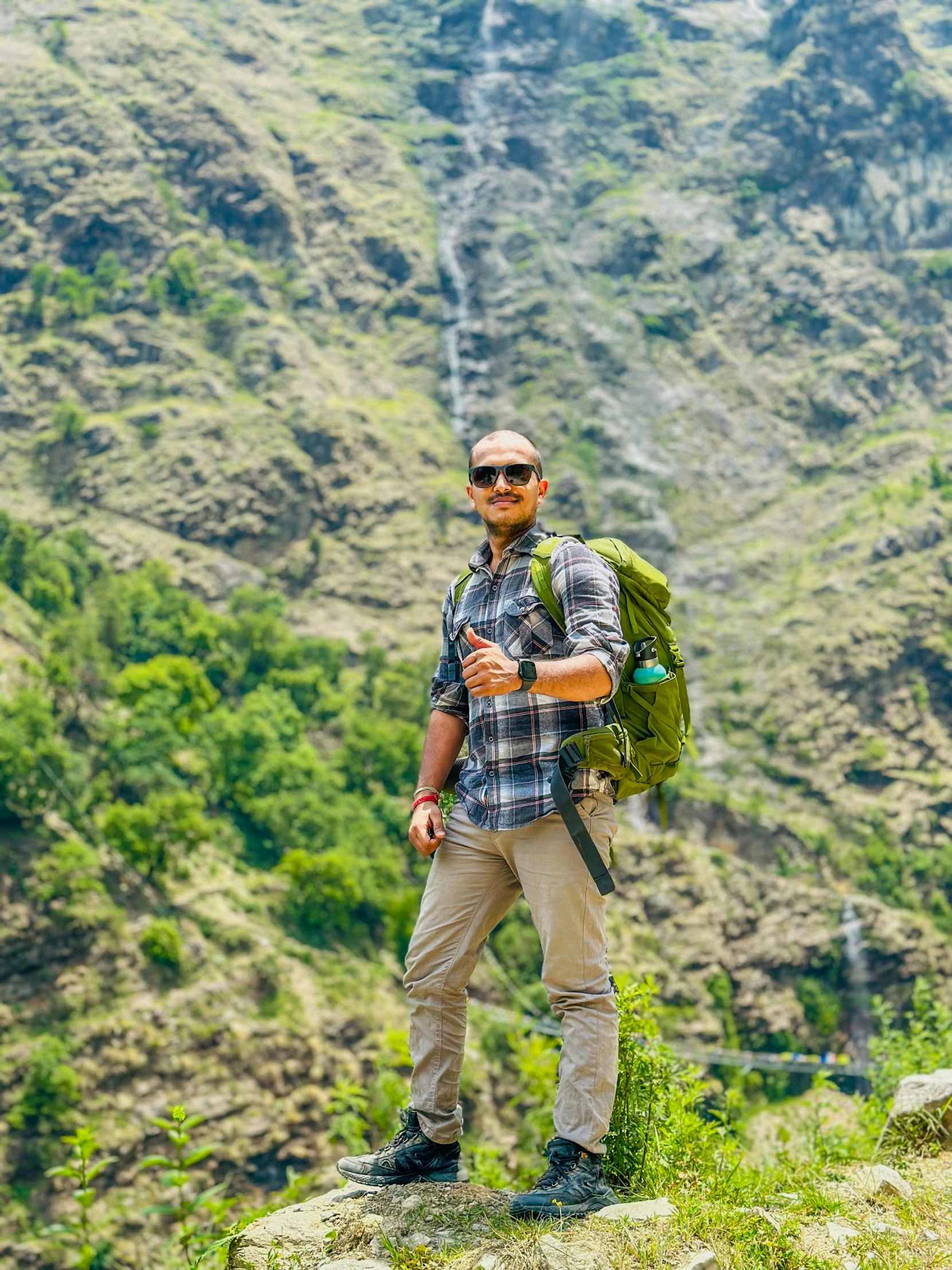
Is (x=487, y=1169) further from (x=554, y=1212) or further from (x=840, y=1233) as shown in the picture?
(x=840, y=1233)

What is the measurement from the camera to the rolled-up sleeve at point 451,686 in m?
4.82

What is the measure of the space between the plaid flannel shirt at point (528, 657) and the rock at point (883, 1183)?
203cm

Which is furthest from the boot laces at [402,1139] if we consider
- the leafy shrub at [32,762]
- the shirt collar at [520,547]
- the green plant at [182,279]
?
the green plant at [182,279]

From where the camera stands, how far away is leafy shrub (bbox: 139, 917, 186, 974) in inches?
1698

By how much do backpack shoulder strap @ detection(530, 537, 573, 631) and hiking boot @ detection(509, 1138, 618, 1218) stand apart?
6.69ft

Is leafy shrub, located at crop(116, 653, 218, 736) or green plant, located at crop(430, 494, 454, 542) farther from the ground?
leafy shrub, located at crop(116, 653, 218, 736)

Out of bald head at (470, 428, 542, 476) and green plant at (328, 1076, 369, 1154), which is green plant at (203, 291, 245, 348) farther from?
bald head at (470, 428, 542, 476)

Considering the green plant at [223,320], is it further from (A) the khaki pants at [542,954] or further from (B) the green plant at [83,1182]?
(A) the khaki pants at [542,954]

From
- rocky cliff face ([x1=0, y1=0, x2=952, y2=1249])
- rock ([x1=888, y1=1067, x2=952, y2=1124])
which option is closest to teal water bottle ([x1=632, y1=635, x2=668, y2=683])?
rock ([x1=888, y1=1067, x2=952, y2=1124])

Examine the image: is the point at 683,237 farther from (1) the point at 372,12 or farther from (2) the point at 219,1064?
(2) the point at 219,1064

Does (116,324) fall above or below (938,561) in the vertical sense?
above

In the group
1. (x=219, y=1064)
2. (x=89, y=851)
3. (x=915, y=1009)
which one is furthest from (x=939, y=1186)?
(x=89, y=851)

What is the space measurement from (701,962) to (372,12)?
129 m

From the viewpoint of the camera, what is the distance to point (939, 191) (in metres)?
108
